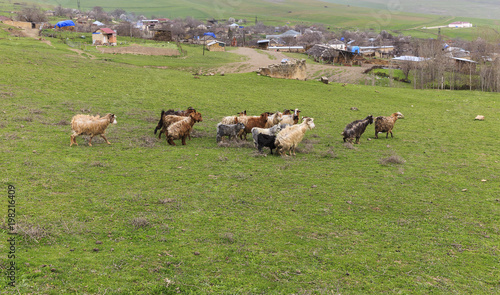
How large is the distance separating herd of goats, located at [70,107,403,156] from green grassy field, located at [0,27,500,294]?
25.2 inches

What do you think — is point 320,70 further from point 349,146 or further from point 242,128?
point 242,128

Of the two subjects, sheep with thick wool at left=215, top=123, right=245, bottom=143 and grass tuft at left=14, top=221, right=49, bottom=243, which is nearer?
grass tuft at left=14, top=221, right=49, bottom=243

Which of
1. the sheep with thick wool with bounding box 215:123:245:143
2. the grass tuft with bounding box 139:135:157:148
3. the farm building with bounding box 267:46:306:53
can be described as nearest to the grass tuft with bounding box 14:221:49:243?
the grass tuft with bounding box 139:135:157:148

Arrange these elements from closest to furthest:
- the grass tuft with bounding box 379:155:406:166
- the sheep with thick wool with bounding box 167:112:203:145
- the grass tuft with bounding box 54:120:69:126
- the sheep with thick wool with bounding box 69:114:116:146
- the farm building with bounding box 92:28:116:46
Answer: the sheep with thick wool with bounding box 69:114:116:146 → the grass tuft with bounding box 379:155:406:166 → the sheep with thick wool with bounding box 167:112:203:145 → the grass tuft with bounding box 54:120:69:126 → the farm building with bounding box 92:28:116:46

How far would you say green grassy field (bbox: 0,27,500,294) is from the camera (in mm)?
6770

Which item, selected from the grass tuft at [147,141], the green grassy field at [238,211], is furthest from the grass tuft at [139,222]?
the grass tuft at [147,141]

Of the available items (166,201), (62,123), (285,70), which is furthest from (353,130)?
(285,70)

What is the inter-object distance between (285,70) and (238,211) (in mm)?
31036

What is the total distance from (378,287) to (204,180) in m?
6.48

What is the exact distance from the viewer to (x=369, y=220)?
9633 millimetres

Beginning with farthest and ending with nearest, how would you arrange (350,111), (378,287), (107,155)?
(350,111) → (107,155) → (378,287)

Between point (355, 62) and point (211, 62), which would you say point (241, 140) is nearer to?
point (211, 62)

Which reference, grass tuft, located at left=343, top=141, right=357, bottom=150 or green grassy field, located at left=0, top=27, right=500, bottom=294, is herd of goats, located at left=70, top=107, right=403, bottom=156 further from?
green grassy field, located at left=0, top=27, right=500, bottom=294

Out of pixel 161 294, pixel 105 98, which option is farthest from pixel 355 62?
pixel 161 294
